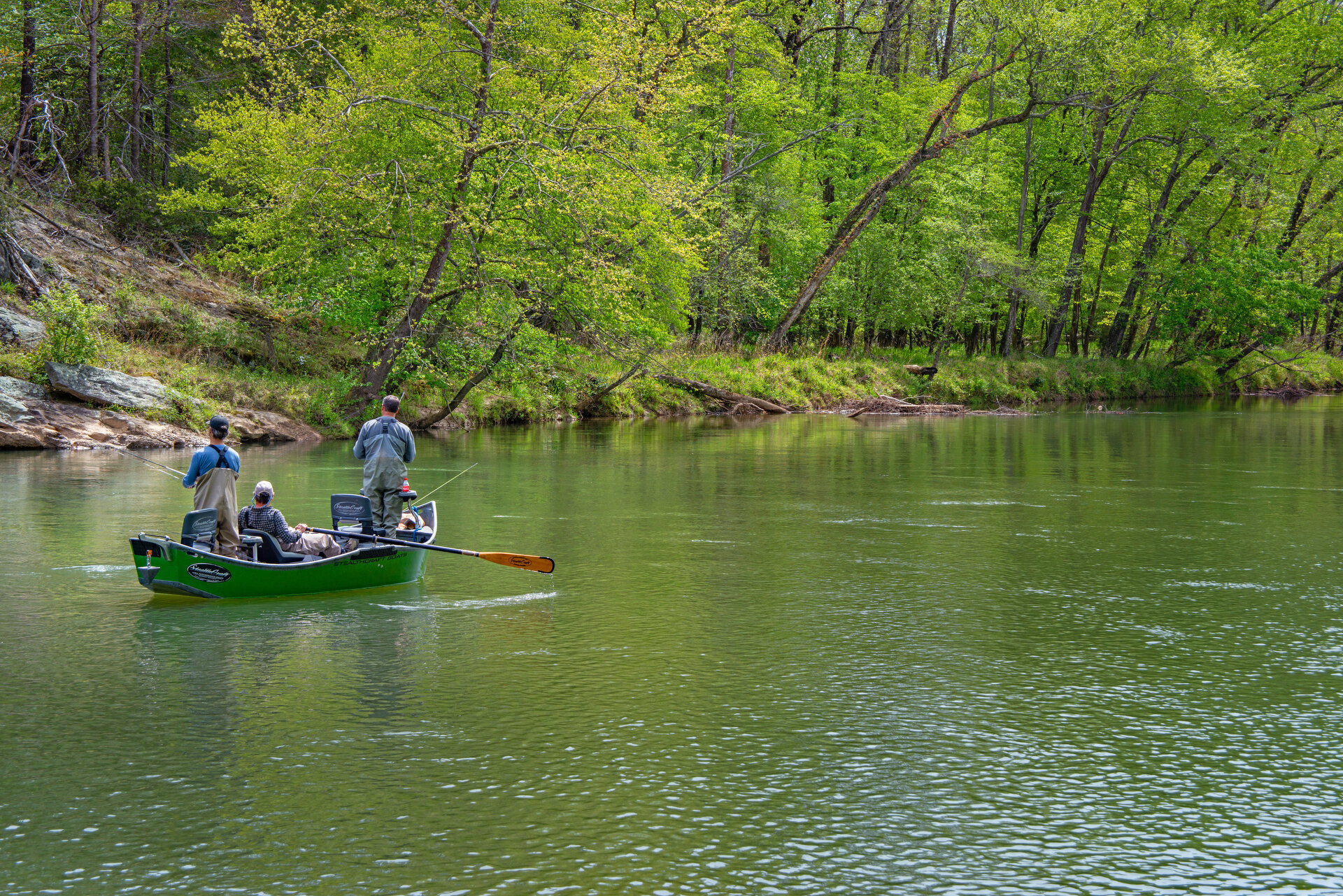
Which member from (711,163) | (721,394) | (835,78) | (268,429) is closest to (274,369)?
(268,429)

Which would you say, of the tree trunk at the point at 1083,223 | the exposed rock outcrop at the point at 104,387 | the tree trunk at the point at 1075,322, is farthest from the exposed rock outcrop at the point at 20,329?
the tree trunk at the point at 1075,322

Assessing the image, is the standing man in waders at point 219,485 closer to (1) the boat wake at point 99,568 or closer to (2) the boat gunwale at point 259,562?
(2) the boat gunwale at point 259,562

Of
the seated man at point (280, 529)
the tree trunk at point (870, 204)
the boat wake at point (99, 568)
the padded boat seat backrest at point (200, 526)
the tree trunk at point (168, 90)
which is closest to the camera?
the padded boat seat backrest at point (200, 526)

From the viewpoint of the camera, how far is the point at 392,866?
5238mm

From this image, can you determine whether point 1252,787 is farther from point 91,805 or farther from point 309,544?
point 309,544

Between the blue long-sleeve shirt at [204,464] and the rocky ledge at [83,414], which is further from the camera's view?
the rocky ledge at [83,414]

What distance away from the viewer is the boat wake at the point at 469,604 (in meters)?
10.6

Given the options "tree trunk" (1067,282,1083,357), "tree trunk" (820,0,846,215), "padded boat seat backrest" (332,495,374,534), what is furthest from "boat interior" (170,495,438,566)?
"tree trunk" (1067,282,1083,357)

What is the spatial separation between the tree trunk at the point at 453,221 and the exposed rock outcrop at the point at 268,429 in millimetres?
1821

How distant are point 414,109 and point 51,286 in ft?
30.2

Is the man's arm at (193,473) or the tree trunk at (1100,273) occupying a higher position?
the tree trunk at (1100,273)

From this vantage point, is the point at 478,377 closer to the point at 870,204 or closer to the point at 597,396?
the point at 597,396

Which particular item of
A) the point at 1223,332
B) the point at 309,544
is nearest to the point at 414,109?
the point at 309,544

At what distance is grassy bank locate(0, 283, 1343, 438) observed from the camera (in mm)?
Result: 27094
